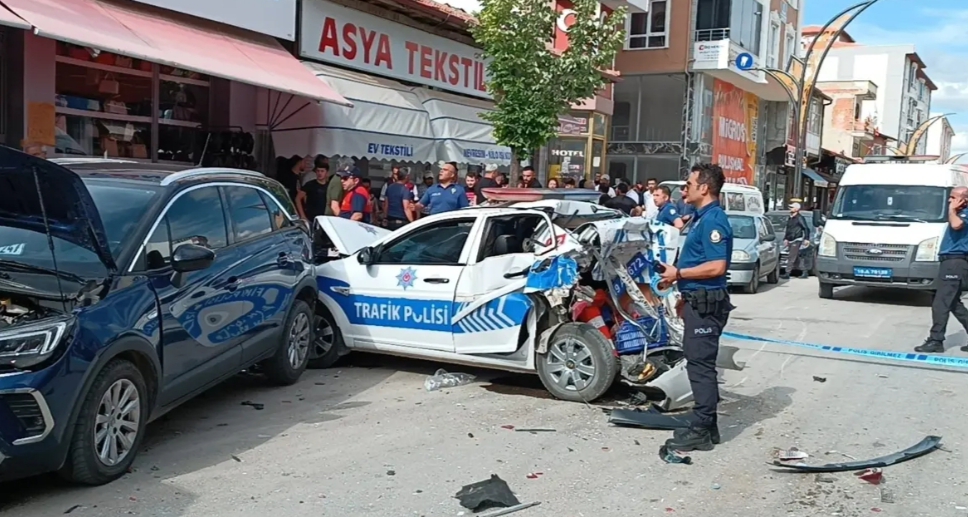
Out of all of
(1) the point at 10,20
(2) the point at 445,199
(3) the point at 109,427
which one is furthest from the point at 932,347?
(1) the point at 10,20

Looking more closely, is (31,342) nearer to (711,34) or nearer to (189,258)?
(189,258)

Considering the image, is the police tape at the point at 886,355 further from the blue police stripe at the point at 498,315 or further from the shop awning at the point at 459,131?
the shop awning at the point at 459,131

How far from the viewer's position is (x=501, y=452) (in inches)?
226

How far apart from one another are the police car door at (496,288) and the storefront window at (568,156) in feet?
62.8

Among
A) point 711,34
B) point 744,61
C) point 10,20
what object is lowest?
point 10,20

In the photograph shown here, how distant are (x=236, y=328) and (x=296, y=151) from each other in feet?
23.9

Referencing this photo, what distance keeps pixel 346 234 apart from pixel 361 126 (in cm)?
528

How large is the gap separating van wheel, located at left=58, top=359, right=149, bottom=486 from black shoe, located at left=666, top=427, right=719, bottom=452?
3364 mm

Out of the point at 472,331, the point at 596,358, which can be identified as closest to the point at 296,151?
the point at 472,331

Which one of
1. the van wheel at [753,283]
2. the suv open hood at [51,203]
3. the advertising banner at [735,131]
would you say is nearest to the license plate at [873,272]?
the van wheel at [753,283]

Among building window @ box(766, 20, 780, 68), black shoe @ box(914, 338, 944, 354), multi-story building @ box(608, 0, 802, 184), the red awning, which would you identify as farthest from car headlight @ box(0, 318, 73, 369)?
building window @ box(766, 20, 780, 68)

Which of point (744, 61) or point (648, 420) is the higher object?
point (744, 61)

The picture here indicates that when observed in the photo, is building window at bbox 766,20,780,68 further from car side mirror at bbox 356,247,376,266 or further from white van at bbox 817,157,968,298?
car side mirror at bbox 356,247,376,266

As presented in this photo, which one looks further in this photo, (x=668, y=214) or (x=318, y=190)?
(x=668, y=214)
